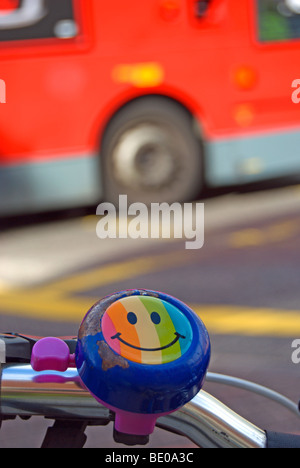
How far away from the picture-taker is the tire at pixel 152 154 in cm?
834

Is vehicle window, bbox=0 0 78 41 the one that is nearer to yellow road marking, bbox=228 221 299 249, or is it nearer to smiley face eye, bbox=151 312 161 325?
yellow road marking, bbox=228 221 299 249

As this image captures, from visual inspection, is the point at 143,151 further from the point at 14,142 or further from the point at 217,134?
the point at 14,142

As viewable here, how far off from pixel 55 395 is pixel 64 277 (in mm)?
5271

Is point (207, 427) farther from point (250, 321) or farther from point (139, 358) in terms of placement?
point (250, 321)

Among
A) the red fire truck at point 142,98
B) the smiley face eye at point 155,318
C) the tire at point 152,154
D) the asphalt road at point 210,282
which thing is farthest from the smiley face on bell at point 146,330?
the tire at point 152,154

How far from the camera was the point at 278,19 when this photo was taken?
8438mm

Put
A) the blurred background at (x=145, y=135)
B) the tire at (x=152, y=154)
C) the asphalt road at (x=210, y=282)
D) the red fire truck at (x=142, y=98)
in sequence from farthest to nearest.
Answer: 1. the tire at (x=152, y=154)
2. the red fire truck at (x=142, y=98)
3. the blurred background at (x=145, y=135)
4. the asphalt road at (x=210, y=282)

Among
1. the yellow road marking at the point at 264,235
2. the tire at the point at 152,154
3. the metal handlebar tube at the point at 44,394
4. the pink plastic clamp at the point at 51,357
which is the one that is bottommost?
the yellow road marking at the point at 264,235

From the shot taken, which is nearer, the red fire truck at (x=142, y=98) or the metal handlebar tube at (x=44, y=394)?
the metal handlebar tube at (x=44, y=394)

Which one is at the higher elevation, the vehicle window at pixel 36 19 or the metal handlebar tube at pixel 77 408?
the vehicle window at pixel 36 19

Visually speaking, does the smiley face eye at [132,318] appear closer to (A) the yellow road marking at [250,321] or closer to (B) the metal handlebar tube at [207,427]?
(B) the metal handlebar tube at [207,427]

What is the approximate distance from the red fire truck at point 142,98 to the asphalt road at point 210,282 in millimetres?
423

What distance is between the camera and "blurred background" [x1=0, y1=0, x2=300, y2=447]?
6.91m

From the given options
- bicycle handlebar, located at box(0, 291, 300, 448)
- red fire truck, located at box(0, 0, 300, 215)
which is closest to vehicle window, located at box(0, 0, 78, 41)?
red fire truck, located at box(0, 0, 300, 215)
